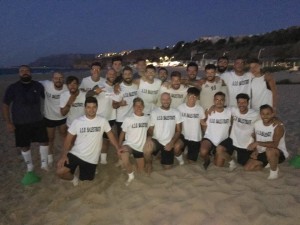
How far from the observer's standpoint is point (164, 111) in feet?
19.8

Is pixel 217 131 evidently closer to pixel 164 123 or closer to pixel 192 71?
pixel 164 123

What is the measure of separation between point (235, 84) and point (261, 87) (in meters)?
0.50

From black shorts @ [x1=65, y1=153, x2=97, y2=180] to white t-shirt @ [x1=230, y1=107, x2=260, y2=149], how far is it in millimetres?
2682

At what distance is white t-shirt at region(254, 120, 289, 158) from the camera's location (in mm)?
5457

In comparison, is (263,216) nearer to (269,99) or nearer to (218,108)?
(218,108)

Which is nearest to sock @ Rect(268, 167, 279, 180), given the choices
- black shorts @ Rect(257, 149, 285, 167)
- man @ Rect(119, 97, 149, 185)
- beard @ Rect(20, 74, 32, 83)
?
black shorts @ Rect(257, 149, 285, 167)

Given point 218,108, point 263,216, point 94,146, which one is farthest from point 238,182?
point 94,146

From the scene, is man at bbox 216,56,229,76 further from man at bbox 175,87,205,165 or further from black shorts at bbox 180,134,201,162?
black shorts at bbox 180,134,201,162

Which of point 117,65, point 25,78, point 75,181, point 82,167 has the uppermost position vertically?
point 117,65

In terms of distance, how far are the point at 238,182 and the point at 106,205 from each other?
7.04ft

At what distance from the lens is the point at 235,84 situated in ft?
21.0

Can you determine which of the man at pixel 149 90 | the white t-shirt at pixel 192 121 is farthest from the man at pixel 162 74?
the white t-shirt at pixel 192 121

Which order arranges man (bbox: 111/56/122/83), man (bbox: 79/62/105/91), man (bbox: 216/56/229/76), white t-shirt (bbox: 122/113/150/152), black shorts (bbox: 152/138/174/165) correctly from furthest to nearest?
man (bbox: 216/56/229/76) < man (bbox: 111/56/122/83) < man (bbox: 79/62/105/91) < black shorts (bbox: 152/138/174/165) < white t-shirt (bbox: 122/113/150/152)

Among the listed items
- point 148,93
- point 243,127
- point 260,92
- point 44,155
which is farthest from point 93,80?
point 260,92
